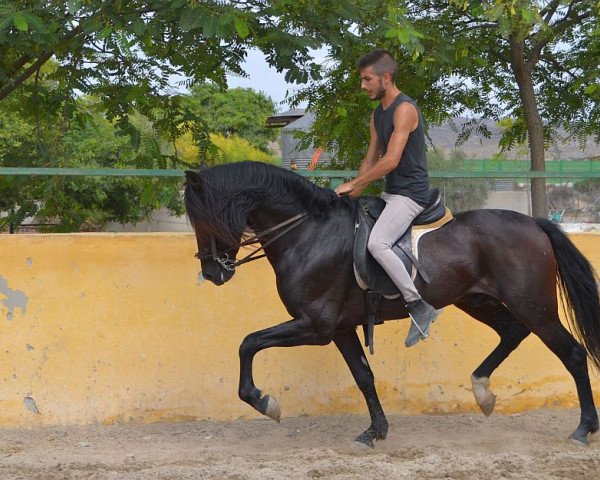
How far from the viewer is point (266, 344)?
512 centimetres

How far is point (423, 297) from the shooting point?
5391 mm

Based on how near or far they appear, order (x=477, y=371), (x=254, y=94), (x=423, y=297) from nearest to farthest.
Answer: (x=423, y=297) → (x=477, y=371) → (x=254, y=94)

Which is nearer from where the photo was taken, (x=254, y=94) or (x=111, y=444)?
(x=111, y=444)

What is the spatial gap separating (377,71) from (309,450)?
98.5 inches

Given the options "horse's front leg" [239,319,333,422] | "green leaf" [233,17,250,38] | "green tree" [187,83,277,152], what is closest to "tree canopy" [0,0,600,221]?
"green leaf" [233,17,250,38]

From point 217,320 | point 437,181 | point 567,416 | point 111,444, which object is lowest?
point 111,444

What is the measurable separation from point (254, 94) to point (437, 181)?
49.6 m

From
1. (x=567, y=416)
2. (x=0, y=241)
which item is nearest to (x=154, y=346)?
(x=0, y=241)

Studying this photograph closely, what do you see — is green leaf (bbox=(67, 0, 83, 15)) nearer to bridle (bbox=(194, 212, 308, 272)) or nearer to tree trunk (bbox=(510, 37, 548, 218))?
bridle (bbox=(194, 212, 308, 272))

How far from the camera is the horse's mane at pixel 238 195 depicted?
509 centimetres

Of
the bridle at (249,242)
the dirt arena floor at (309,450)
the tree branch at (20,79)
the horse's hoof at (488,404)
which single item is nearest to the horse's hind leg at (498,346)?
the horse's hoof at (488,404)

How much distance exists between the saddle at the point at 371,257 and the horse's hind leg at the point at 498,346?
0.81 metres

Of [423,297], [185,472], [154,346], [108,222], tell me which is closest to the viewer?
[185,472]

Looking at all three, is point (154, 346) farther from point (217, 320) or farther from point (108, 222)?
point (108, 222)
